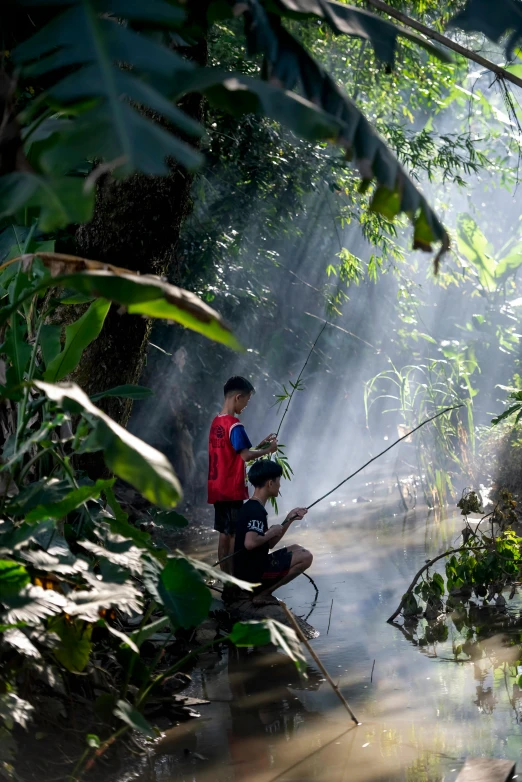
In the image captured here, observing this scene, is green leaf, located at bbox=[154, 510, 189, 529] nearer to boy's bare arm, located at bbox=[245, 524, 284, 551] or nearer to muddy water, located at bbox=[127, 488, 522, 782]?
muddy water, located at bbox=[127, 488, 522, 782]

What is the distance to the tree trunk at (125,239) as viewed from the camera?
4.25 meters

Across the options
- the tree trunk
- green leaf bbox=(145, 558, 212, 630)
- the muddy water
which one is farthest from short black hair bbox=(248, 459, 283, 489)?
green leaf bbox=(145, 558, 212, 630)

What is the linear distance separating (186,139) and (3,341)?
1598 millimetres

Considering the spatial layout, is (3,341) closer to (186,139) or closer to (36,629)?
(36,629)

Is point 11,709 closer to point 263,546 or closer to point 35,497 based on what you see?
point 35,497

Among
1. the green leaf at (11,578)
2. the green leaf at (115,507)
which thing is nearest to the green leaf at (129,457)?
the green leaf at (11,578)

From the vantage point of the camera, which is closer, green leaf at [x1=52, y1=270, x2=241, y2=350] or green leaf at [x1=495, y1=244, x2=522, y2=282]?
green leaf at [x1=52, y1=270, x2=241, y2=350]

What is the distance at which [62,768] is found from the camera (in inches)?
105

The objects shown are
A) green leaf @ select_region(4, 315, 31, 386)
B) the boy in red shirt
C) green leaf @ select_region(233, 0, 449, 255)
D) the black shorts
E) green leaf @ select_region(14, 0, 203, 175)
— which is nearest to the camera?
green leaf @ select_region(14, 0, 203, 175)

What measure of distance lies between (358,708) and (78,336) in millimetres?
1881

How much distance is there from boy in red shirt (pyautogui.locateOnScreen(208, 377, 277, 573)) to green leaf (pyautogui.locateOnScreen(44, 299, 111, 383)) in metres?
2.35

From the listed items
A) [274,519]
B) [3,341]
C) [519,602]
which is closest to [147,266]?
[3,341]

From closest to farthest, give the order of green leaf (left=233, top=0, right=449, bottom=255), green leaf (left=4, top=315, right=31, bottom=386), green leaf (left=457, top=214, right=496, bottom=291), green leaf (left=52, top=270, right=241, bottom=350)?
green leaf (left=52, top=270, right=241, bottom=350) → green leaf (left=233, top=0, right=449, bottom=255) → green leaf (left=4, top=315, right=31, bottom=386) → green leaf (left=457, top=214, right=496, bottom=291)

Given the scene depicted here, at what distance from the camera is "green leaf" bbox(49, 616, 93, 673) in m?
2.67
